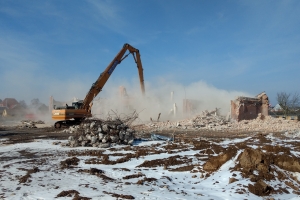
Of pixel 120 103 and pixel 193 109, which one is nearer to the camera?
pixel 193 109

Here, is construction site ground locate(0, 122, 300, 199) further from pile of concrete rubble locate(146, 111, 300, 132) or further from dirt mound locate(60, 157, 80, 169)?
pile of concrete rubble locate(146, 111, 300, 132)

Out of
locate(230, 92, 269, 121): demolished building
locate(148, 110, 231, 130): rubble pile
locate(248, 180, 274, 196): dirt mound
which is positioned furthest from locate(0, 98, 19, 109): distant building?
locate(248, 180, 274, 196): dirt mound

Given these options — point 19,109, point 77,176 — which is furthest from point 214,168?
point 19,109

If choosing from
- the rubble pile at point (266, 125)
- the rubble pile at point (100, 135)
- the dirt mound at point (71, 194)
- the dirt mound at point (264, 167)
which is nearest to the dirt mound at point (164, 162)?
the dirt mound at point (264, 167)

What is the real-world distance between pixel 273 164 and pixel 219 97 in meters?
29.9

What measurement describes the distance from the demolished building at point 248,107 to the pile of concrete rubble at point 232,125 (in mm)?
687

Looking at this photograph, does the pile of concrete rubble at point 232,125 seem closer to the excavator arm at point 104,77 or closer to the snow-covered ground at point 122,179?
the excavator arm at point 104,77

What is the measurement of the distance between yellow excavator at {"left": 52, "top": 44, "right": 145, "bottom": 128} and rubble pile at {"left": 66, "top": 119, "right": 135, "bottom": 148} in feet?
27.0

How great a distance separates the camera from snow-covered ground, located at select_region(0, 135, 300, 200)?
560 centimetres

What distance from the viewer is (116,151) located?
35.2 ft

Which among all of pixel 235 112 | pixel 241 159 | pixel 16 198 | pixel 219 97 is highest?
pixel 219 97

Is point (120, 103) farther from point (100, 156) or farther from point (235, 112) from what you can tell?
point (100, 156)

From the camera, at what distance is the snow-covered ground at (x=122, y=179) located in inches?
221

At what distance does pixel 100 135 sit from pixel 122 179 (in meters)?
5.37
